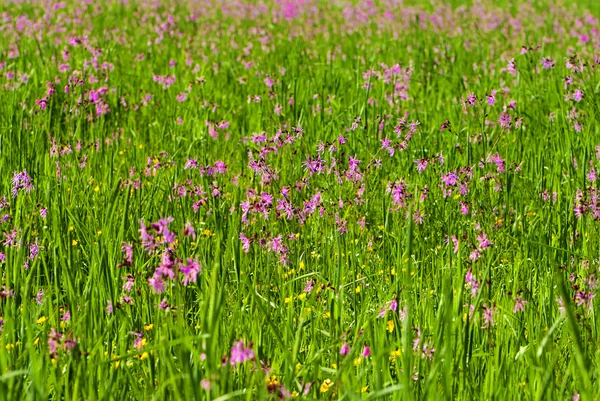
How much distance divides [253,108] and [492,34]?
5.38 metres

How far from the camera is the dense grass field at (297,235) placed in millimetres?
2184

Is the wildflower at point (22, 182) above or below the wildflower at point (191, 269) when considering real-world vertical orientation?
below

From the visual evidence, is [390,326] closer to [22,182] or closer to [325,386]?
[325,386]

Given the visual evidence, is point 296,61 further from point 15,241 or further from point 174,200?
point 15,241

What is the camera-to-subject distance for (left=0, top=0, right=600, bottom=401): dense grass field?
218cm

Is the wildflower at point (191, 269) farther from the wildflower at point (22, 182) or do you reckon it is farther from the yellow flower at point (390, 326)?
the wildflower at point (22, 182)

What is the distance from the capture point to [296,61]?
303 inches

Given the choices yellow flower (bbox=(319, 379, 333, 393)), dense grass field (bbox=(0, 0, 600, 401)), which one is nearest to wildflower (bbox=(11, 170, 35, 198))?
dense grass field (bbox=(0, 0, 600, 401))

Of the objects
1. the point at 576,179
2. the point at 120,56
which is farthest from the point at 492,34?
the point at 576,179

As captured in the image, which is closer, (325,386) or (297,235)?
(325,386)

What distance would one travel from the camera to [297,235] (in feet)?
11.2

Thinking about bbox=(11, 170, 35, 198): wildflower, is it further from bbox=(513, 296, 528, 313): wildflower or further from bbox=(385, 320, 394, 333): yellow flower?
bbox=(513, 296, 528, 313): wildflower

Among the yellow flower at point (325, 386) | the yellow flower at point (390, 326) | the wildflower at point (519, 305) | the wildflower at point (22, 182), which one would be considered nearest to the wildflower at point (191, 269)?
the yellow flower at point (325, 386)

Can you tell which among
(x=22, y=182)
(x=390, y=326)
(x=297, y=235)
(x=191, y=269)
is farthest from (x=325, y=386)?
(x=22, y=182)
